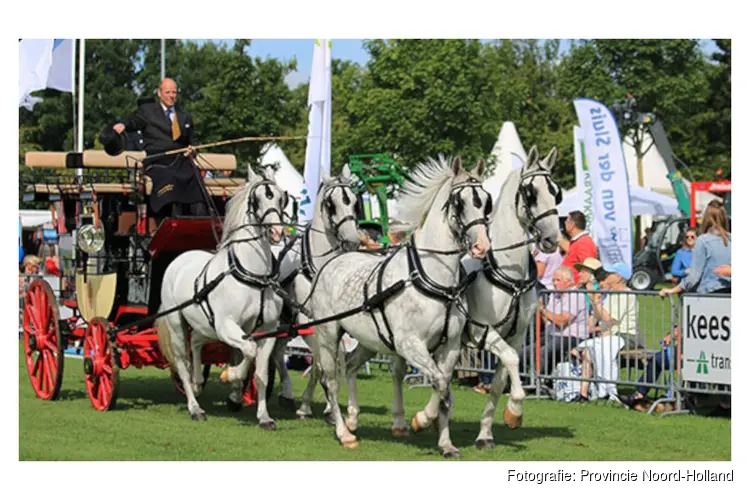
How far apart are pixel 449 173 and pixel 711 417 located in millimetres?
4549

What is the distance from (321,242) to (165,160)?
2.14 metres

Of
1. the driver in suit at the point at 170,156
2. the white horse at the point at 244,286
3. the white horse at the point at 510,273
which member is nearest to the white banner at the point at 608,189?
the driver in suit at the point at 170,156

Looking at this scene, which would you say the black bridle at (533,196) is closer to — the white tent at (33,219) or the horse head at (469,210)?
the horse head at (469,210)

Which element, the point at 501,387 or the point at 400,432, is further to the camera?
the point at 400,432

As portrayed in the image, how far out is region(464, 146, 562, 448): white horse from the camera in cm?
930

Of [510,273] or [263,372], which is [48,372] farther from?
[510,273]

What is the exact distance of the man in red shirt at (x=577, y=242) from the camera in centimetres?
1377

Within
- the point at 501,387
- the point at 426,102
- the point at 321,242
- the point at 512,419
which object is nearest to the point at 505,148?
the point at 426,102

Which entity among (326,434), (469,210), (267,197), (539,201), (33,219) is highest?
(33,219)

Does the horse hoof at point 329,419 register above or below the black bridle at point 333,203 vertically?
below

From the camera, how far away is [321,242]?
11.2 m

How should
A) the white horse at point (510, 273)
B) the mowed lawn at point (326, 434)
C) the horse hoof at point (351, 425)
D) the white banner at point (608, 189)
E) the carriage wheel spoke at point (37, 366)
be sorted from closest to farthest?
the mowed lawn at point (326, 434) → the white horse at point (510, 273) → the horse hoof at point (351, 425) → the carriage wheel spoke at point (37, 366) → the white banner at point (608, 189)

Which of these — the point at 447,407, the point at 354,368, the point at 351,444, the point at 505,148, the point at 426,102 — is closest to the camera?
the point at 447,407

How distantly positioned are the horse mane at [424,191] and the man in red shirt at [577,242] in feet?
15.9
